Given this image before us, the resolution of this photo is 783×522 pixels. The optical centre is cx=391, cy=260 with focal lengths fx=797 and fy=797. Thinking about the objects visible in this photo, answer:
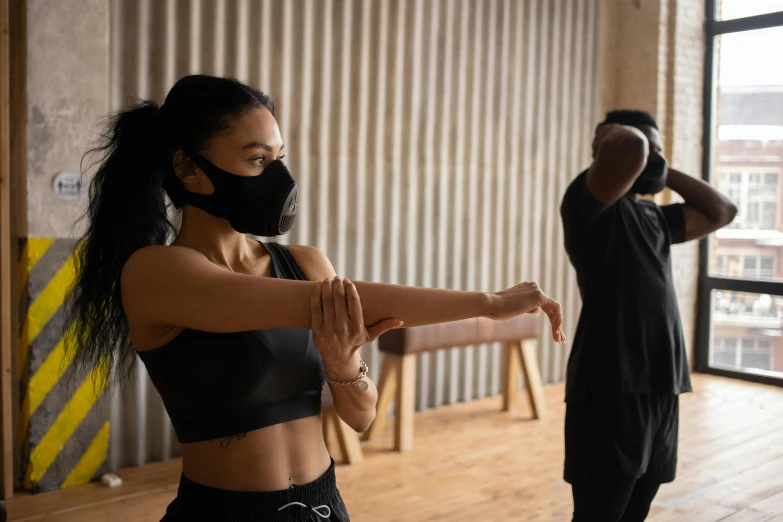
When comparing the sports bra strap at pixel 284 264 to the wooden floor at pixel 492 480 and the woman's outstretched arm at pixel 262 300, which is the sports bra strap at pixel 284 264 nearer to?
the woman's outstretched arm at pixel 262 300

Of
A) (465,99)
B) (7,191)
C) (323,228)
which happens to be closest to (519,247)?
(465,99)

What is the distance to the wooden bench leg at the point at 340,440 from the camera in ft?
13.1

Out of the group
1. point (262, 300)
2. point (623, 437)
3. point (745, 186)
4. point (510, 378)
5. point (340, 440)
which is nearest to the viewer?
point (262, 300)

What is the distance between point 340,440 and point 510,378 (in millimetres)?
1609

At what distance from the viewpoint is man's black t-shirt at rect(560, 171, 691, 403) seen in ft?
7.70

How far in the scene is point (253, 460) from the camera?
4.46 ft

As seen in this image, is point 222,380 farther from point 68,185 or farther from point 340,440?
point 340,440

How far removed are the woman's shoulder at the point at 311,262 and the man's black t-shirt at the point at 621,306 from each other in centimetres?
110

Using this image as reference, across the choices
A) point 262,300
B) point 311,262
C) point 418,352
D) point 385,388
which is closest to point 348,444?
point 385,388

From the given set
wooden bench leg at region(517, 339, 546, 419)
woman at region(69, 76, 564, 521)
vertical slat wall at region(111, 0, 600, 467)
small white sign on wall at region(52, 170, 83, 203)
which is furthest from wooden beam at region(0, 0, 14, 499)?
wooden bench leg at region(517, 339, 546, 419)

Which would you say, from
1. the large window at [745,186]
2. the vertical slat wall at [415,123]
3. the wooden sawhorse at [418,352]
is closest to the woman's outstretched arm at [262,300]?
the vertical slat wall at [415,123]

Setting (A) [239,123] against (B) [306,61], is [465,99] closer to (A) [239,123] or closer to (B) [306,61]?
(B) [306,61]

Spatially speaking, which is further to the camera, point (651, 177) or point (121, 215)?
point (651, 177)

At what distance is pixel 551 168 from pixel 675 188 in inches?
127
